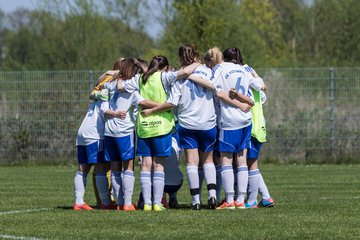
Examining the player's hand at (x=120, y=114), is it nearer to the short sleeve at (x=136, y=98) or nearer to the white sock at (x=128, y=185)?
the short sleeve at (x=136, y=98)

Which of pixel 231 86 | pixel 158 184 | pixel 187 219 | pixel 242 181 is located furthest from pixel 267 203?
pixel 187 219

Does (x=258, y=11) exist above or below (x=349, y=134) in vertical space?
above

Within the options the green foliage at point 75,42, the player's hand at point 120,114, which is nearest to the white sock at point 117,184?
the player's hand at point 120,114

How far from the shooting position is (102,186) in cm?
1408

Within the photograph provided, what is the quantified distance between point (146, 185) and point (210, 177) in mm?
843

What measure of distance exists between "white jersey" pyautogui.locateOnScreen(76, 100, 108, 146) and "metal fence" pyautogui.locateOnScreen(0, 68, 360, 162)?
13.8 m

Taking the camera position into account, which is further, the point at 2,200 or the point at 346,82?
the point at 346,82

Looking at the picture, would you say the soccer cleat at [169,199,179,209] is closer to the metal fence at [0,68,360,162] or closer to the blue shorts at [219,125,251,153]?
the blue shorts at [219,125,251,153]

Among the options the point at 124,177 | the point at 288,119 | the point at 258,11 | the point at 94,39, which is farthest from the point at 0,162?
the point at 258,11

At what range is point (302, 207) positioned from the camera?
13.7 metres

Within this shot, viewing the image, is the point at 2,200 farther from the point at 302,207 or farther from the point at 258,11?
the point at 258,11

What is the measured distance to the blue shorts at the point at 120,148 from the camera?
44.7ft

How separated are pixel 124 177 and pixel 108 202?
694mm

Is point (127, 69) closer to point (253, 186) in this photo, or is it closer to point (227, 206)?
point (227, 206)
